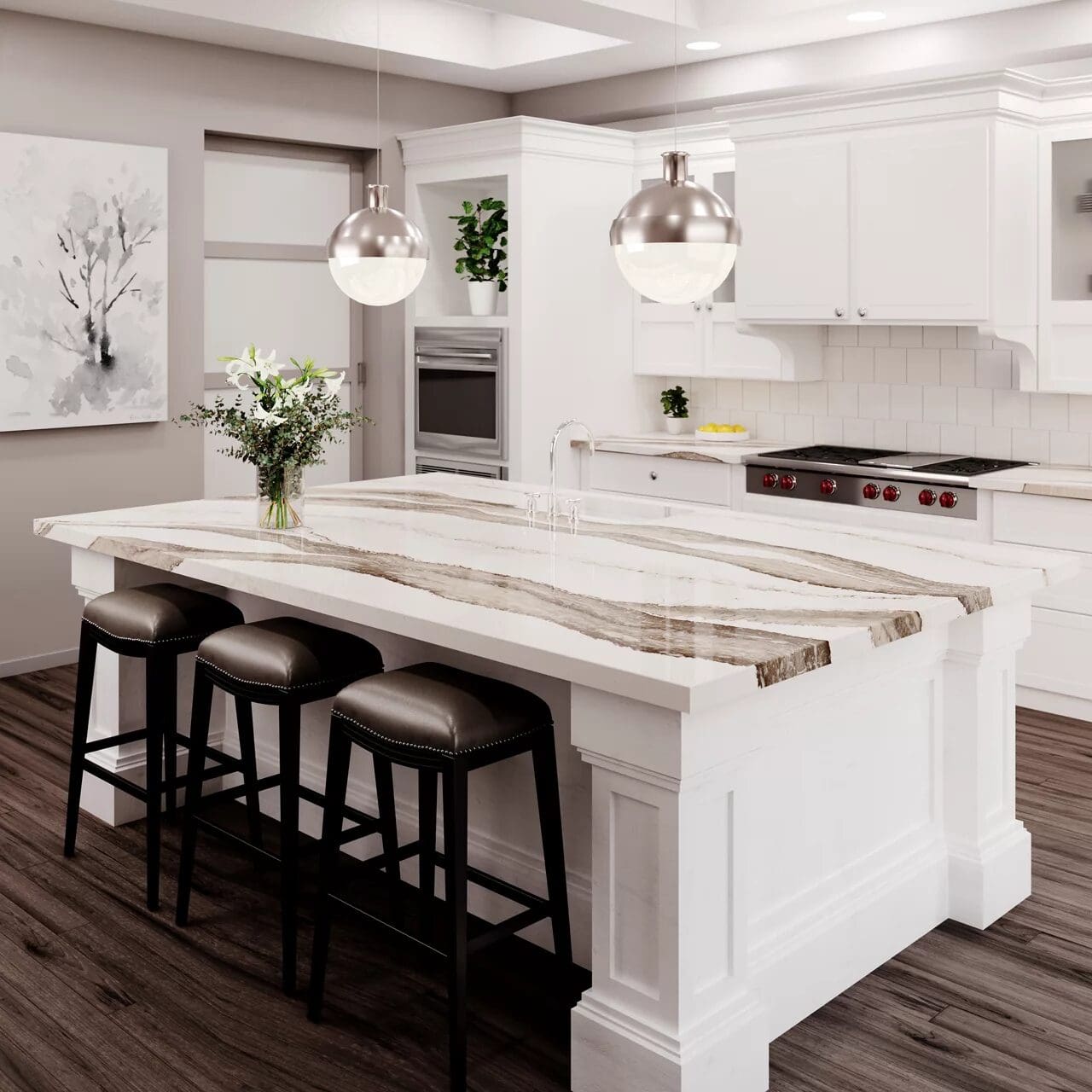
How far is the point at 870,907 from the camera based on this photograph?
299 centimetres

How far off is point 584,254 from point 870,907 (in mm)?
4154

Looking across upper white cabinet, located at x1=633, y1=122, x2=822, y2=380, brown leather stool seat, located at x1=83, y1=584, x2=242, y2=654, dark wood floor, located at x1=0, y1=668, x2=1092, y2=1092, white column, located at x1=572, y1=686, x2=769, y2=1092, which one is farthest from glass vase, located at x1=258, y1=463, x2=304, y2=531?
upper white cabinet, located at x1=633, y1=122, x2=822, y2=380

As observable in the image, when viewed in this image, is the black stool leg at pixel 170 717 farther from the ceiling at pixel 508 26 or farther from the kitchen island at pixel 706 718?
the ceiling at pixel 508 26

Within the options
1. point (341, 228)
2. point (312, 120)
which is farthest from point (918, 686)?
point (312, 120)

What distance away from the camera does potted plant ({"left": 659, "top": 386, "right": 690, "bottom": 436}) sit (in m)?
6.64

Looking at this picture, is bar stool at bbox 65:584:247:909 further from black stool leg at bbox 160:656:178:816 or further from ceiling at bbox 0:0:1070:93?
ceiling at bbox 0:0:1070:93

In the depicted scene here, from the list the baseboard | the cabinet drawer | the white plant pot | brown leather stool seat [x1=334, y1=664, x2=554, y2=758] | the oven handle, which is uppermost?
the white plant pot

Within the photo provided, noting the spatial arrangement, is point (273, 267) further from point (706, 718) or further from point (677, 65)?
point (706, 718)

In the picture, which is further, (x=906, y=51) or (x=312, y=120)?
(x=312, y=120)

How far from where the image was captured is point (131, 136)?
5559 millimetres

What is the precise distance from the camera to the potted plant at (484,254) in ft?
20.8

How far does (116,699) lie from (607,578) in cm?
174

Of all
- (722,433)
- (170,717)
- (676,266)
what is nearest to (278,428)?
(170,717)

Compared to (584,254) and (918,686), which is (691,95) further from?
(918,686)
